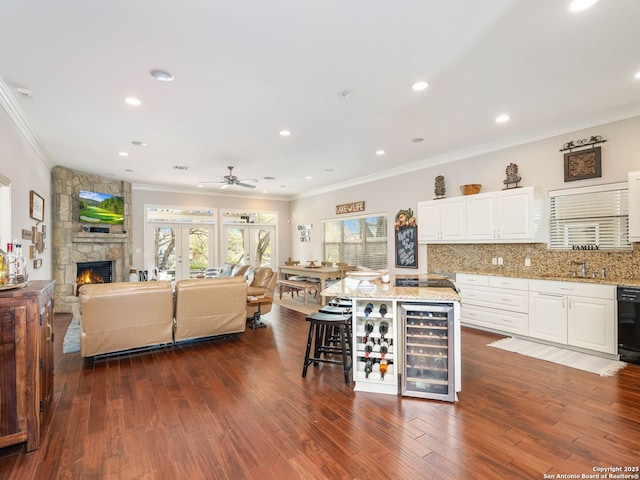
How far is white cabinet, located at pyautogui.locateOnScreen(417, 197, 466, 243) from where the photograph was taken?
534cm

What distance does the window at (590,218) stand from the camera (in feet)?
13.0

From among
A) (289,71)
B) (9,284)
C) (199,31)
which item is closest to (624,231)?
(289,71)

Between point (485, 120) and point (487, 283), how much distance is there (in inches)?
92.6

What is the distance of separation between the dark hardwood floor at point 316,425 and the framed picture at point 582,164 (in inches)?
92.6

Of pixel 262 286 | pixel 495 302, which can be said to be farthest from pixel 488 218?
pixel 262 286

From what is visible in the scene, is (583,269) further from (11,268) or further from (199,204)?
(199,204)

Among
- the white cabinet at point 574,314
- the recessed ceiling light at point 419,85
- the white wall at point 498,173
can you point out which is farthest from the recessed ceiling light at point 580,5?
the white cabinet at point 574,314

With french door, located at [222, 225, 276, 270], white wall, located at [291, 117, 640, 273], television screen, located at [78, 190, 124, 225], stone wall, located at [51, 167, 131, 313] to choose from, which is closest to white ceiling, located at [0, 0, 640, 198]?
white wall, located at [291, 117, 640, 273]

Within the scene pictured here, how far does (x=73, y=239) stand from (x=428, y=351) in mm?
7337

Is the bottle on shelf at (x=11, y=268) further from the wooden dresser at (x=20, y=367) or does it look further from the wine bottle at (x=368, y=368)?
the wine bottle at (x=368, y=368)

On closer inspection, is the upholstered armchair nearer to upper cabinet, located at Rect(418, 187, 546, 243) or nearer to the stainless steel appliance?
upper cabinet, located at Rect(418, 187, 546, 243)

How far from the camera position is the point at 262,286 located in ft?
18.9

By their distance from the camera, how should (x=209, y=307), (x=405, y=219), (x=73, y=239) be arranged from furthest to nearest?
1. (x=73, y=239)
2. (x=405, y=219)
3. (x=209, y=307)

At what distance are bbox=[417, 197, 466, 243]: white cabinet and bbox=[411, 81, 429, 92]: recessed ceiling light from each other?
2568mm
